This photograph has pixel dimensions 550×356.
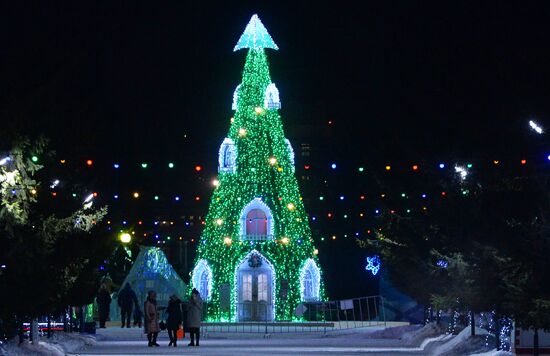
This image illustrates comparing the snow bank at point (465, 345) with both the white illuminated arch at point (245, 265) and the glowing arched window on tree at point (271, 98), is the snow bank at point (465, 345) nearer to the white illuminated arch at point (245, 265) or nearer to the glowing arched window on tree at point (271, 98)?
the white illuminated arch at point (245, 265)

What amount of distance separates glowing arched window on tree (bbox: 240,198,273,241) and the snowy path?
9.11 meters

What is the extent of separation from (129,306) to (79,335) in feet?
33.7

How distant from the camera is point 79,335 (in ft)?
117

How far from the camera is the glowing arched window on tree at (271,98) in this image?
49375 millimetres

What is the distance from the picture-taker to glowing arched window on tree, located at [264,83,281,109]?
4938 centimetres

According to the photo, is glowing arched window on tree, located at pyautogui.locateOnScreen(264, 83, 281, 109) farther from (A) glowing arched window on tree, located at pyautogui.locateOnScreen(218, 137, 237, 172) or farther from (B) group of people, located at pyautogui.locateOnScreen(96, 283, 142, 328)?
(B) group of people, located at pyautogui.locateOnScreen(96, 283, 142, 328)

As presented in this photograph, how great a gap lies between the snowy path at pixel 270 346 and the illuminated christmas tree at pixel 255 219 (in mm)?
8637

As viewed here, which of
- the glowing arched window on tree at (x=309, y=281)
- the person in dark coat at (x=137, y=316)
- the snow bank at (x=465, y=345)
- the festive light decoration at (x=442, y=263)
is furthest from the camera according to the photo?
the glowing arched window on tree at (x=309, y=281)

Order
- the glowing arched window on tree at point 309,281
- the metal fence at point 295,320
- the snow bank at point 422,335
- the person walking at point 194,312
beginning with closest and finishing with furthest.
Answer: the person walking at point 194,312 < the snow bank at point 422,335 < the metal fence at point 295,320 < the glowing arched window on tree at point 309,281

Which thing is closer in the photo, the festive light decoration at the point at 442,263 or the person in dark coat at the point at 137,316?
the festive light decoration at the point at 442,263

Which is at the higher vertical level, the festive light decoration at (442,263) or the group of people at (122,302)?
the group of people at (122,302)

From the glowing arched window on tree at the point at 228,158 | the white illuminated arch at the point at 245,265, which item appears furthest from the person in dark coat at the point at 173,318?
the glowing arched window on tree at the point at 228,158

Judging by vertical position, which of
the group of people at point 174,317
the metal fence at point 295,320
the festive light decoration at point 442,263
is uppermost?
the metal fence at point 295,320

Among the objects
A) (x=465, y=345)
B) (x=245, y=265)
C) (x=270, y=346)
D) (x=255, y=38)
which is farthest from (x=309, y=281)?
(x=465, y=345)
